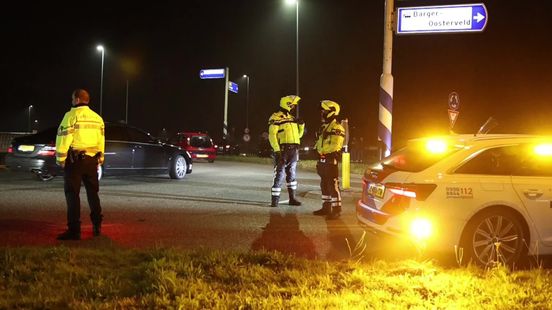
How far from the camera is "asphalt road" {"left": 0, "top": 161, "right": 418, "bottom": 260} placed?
6.87 meters

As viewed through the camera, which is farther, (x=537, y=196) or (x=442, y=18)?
(x=442, y=18)

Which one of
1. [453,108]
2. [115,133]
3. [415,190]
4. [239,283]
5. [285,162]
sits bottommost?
[239,283]

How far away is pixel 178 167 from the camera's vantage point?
49.5 ft

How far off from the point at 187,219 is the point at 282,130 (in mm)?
2378

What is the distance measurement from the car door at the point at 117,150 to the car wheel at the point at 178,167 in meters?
1.47

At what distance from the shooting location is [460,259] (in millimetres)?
5734

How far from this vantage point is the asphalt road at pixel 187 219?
6871 mm

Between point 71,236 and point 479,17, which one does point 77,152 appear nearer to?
point 71,236

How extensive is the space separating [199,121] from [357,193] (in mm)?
55968

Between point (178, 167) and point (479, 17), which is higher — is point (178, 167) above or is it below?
below

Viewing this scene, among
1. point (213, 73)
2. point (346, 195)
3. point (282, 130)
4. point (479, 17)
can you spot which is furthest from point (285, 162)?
point (213, 73)

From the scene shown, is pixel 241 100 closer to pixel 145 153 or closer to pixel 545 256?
pixel 145 153

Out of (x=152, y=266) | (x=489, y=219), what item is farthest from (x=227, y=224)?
(x=489, y=219)

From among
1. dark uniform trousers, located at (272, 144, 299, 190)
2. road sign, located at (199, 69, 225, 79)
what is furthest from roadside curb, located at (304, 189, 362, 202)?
road sign, located at (199, 69, 225, 79)
